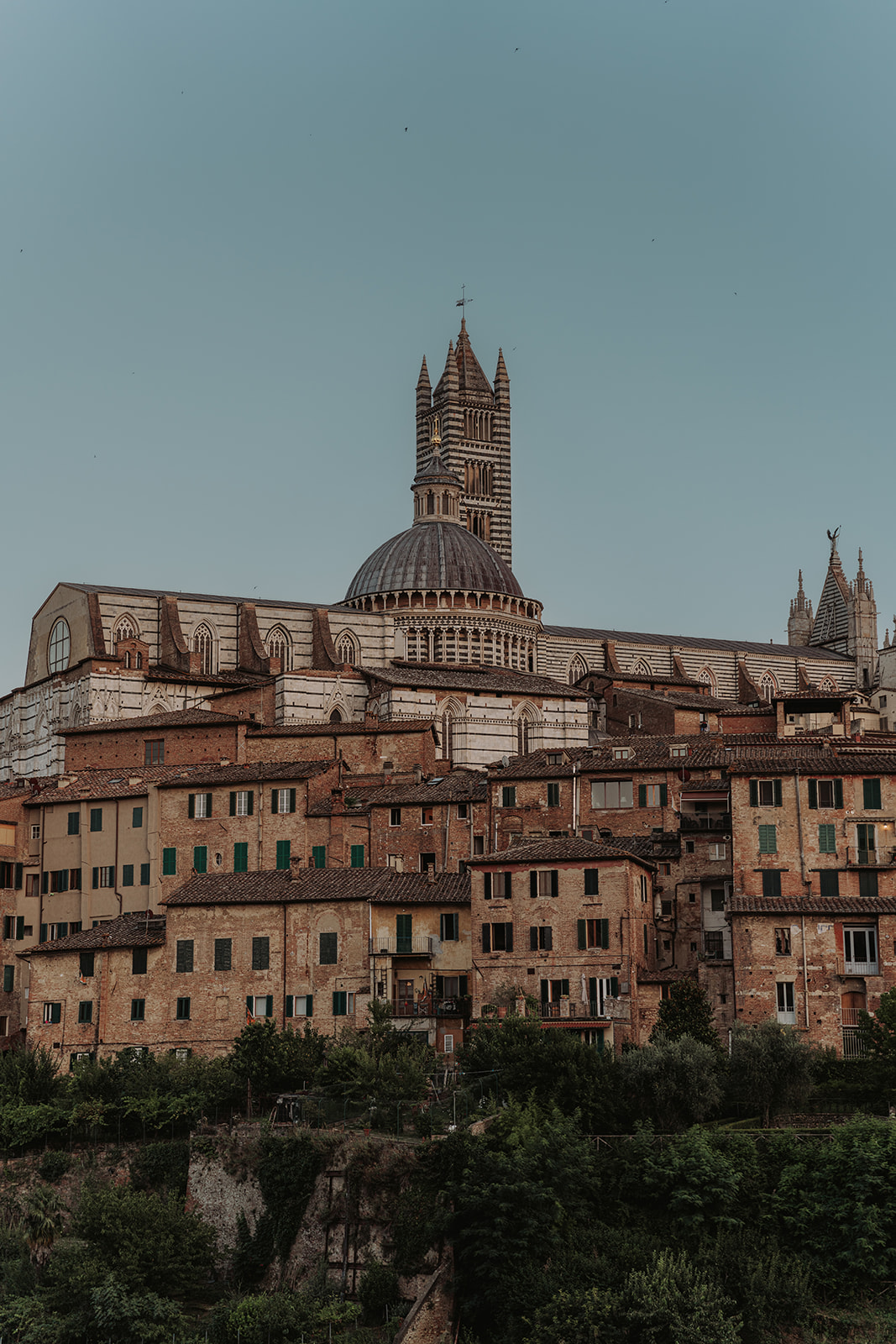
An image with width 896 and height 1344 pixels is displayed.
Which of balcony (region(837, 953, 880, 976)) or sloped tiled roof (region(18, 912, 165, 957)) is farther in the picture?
sloped tiled roof (region(18, 912, 165, 957))

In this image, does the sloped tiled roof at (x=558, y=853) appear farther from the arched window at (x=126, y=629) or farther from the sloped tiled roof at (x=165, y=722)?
the arched window at (x=126, y=629)

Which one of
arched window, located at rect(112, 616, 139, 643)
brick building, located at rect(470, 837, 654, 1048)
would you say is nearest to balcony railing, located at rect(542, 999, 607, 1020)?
brick building, located at rect(470, 837, 654, 1048)

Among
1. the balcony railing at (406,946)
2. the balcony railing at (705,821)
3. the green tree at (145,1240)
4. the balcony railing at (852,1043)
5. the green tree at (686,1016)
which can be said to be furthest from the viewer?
the balcony railing at (705,821)

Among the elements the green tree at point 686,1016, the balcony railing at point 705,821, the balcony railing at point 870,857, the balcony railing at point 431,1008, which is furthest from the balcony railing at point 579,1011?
the balcony railing at point 870,857

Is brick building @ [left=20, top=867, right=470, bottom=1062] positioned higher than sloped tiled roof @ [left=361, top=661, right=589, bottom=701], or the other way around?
sloped tiled roof @ [left=361, top=661, right=589, bottom=701]

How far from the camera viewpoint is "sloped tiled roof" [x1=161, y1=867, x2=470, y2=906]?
154 feet

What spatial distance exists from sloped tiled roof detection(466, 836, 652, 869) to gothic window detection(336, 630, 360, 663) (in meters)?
31.6

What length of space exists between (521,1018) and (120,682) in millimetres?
31068

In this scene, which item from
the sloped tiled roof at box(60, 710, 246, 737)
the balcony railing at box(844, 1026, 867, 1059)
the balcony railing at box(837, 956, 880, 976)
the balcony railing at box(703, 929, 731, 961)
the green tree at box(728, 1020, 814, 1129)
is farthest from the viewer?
the sloped tiled roof at box(60, 710, 246, 737)

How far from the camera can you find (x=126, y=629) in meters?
73.5

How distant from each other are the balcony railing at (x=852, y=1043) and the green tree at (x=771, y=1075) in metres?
3.11

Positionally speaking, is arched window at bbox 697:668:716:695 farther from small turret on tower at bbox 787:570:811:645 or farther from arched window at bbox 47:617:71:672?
arched window at bbox 47:617:71:672

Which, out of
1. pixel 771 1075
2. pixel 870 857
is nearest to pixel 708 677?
pixel 870 857

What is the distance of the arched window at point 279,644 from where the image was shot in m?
76.9
